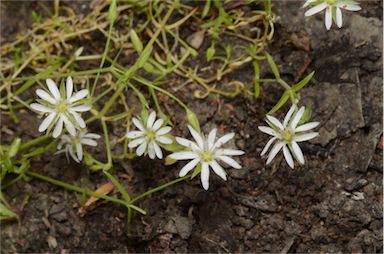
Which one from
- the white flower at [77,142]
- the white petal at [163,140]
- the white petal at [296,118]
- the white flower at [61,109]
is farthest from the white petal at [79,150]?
the white petal at [296,118]

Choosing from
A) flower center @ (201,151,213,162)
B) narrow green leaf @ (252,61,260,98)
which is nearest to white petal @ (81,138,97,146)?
flower center @ (201,151,213,162)

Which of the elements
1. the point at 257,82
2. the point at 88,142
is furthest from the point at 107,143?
the point at 257,82

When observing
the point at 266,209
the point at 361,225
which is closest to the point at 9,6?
the point at 266,209

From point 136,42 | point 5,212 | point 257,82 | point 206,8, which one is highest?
point 206,8

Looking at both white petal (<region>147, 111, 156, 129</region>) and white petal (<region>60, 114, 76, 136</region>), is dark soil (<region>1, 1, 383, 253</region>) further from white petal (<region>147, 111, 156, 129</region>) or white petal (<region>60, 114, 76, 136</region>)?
white petal (<region>60, 114, 76, 136</region>)

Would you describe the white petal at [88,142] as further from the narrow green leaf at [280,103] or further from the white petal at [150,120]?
the narrow green leaf at [280,103]

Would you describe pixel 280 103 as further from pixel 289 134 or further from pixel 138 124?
pixel 138 124
